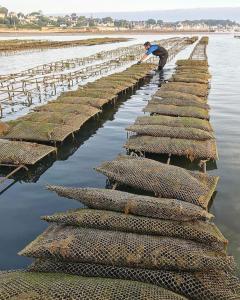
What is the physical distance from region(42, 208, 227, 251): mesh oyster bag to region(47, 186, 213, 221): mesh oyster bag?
19cm

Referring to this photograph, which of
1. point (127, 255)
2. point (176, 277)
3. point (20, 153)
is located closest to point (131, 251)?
point (127, 255)

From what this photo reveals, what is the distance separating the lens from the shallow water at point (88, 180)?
36.1 feet

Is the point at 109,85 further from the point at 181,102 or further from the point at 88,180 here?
the point at 88,180

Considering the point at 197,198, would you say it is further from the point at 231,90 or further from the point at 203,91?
the point at 231,90

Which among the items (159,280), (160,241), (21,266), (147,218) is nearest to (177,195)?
(147,218)

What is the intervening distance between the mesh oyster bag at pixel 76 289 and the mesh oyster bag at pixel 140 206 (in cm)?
242

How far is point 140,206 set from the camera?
30.9ft

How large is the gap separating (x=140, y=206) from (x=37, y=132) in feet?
29.9

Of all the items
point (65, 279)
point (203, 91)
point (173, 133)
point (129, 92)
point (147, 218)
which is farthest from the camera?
point (129, 92)

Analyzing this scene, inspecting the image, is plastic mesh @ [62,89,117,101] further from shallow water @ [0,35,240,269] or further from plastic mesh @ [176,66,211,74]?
plastic mesh @ [176,66,211,74]

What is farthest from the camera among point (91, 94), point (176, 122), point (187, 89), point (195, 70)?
point (195, 70)

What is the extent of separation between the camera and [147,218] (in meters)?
9.16

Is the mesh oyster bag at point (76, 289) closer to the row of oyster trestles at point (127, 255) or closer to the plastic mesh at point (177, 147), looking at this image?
the row of oyster trestles at point (127, 255)

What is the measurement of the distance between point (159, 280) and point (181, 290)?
0.49 m
